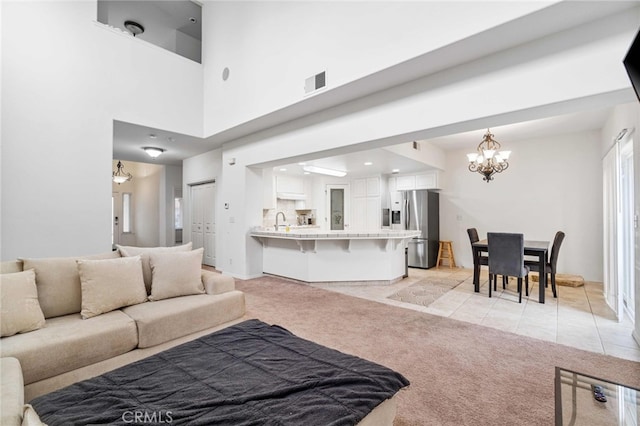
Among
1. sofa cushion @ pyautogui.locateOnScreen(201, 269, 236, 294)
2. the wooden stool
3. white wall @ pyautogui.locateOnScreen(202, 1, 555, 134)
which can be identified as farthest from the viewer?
the wooden stool

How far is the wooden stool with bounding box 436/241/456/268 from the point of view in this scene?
6.68 m

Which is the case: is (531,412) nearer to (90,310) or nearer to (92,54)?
(90,310)

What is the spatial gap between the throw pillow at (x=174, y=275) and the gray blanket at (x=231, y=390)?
41.1 inches

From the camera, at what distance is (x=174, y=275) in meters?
2.59

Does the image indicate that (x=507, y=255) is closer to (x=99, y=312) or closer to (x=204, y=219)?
(x=99, y=312)

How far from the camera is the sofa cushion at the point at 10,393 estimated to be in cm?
103

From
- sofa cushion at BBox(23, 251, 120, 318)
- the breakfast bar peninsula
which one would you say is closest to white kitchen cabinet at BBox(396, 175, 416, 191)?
the breakfast bar peninsula

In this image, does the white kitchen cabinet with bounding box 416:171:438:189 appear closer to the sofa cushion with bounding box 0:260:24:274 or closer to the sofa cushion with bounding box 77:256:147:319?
the sofa cushion with bounding box 77:256:147:319

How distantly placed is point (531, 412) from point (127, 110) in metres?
5.85

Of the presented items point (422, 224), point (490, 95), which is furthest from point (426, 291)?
point (490, 95)

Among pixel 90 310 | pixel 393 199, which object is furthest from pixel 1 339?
pixel 393 199

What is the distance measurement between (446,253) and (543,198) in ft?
7.40

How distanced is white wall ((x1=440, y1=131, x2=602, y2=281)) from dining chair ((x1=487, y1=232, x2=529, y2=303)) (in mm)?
2087

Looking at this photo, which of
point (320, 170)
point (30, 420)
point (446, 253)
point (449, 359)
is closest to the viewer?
point (30, 420)
